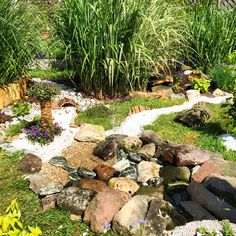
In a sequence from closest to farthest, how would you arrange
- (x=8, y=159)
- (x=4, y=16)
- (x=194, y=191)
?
(x=194, y=191), (x=8, y=159), (x=4, y=16)

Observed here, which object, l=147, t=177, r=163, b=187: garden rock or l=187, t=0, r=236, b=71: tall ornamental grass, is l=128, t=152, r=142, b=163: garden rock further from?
l=187, t=0, r=236, b=71: tall ornamental grass

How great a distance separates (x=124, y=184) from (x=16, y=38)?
3578mm

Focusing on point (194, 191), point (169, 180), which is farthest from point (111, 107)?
point (194, 191)

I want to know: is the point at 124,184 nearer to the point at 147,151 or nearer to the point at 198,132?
the point at 147,151

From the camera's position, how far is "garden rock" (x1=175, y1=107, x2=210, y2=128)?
6.80 metres

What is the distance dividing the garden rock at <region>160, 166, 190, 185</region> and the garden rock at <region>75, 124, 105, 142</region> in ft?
3.97

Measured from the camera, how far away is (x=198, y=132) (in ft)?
21.6

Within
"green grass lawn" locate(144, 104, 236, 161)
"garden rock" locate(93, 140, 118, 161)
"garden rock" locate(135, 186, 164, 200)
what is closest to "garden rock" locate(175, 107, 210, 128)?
"green grass lawn" locate(144, 104, 236, 161)

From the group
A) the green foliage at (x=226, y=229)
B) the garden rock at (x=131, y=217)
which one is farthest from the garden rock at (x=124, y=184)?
the green foliage at (x=226, y=229)

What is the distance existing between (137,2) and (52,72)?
2.97m

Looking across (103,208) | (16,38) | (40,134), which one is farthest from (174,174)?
(16,38)

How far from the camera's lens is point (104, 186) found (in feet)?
16.5

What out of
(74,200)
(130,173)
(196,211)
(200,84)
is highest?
(74,200)

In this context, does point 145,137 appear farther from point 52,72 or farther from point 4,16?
point 52,72
